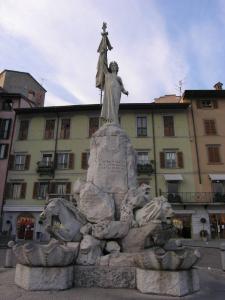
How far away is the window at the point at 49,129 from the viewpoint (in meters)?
32.5

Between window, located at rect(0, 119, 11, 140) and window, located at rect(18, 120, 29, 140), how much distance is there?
1.43m

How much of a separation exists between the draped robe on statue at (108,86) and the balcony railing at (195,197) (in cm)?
1975

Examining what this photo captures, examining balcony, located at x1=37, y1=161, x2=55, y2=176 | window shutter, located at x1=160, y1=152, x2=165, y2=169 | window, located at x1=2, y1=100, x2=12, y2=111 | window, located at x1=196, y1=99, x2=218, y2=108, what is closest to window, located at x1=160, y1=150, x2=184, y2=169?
window shutter, located at x1=160, y1=152, x2=165, y2=169

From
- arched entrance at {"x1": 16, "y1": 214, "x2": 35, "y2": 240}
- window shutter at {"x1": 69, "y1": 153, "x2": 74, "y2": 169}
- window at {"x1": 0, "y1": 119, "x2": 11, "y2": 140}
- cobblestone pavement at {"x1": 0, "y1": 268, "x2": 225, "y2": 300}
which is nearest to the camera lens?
cobblestone pavement at {"x1": 0, "y1": 268, "x2": 225, "y2": 300}

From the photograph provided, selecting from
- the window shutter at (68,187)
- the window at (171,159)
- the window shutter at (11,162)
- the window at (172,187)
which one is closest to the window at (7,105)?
the window shutter at (11,162)

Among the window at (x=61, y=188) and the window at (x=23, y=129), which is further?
the window at (x=23, y=129)

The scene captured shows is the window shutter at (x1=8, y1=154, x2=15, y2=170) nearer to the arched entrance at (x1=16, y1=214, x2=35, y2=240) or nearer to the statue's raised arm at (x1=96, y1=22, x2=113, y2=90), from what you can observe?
the arched entrance at (x1=16, y1=214, x2=35, y2=240)

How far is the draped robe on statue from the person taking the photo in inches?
366

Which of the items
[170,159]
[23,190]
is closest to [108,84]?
[170,159]

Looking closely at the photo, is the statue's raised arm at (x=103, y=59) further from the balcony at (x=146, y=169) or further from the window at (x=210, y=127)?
the window at (x=210, y=127)

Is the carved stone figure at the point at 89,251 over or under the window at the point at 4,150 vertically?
under

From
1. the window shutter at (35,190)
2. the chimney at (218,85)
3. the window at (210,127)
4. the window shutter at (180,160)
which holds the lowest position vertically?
the window shutter at (35,190)

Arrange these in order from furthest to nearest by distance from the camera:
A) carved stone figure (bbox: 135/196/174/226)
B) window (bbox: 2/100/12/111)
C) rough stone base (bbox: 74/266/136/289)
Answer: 1. window (bbox: 2/100/12/111)
2. carved stone figure (bbox: 135/196/174/226)
3. rough stone base (bbox: 74/266/136/289)

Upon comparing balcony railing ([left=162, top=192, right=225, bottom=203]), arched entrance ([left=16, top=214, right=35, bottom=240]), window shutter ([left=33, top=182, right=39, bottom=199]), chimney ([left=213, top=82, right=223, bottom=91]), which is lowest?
arched entrance ([left=16, top=214, right=35, bottom=240])
